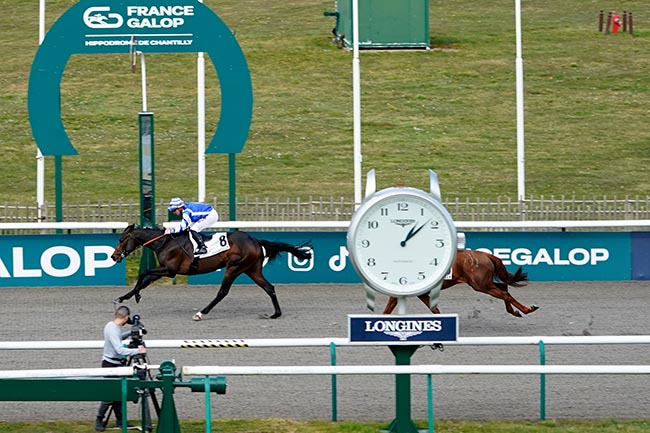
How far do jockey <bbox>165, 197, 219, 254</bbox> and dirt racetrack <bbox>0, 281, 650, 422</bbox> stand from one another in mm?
1006

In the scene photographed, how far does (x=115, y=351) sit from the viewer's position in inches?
445

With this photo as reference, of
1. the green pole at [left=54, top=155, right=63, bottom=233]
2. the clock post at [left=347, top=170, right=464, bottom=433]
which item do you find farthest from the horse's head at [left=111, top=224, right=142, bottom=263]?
the clock post at [left=347, top=170, right=464, bottom=433]

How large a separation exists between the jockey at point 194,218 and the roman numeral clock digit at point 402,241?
763cm

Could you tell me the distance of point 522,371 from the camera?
393 inches

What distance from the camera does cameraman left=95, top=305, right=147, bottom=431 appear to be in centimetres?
1105

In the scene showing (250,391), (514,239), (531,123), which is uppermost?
(531,123)

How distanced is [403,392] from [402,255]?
112 centimetres

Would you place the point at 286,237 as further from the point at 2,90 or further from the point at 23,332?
the point at 2,90

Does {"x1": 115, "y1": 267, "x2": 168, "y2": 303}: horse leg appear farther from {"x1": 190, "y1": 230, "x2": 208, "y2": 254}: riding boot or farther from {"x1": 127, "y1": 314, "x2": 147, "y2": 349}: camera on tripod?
{"x1": 127, "y1": 314, "x2": 147, "y2": 349}: camera on tripod

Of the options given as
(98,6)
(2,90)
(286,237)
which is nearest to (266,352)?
(286,237)

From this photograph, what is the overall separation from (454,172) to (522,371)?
2109 cm

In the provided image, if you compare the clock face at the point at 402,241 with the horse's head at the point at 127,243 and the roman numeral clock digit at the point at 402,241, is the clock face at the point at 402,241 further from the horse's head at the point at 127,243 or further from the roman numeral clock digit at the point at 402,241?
the horse's head at the point at 127,243

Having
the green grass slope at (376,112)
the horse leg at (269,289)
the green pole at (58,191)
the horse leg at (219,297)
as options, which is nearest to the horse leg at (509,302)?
the horse leg at (269,289)

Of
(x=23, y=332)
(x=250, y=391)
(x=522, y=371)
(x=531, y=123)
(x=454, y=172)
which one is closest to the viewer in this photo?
(x=522, y=371)
